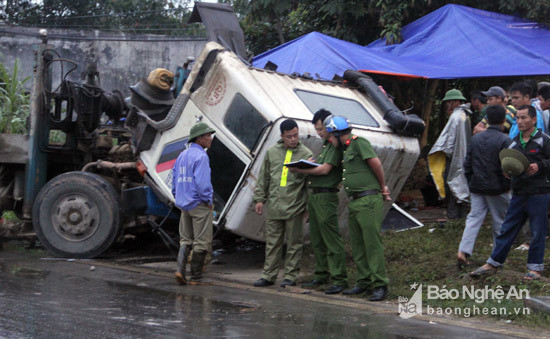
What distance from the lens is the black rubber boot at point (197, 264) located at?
7.81 meters

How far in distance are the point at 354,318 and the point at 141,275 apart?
2993mm

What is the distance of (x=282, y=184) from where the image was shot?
303 inches

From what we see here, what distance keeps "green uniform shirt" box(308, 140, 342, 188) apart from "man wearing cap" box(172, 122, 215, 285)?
1.10 metres

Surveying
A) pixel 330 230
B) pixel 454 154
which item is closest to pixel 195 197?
pixel 330 230

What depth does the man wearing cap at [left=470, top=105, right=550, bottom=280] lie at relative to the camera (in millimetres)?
6801

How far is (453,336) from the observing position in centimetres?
552

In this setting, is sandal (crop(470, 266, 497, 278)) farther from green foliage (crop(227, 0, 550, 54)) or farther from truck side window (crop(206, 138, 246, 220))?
green foliage (crop(227, 0, 550, 54))

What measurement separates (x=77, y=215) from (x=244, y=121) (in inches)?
99.7

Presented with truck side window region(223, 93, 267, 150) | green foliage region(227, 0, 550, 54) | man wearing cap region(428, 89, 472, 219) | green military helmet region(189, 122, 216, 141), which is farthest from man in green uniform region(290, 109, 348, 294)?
green foliage region(227, 0, 550, 54)

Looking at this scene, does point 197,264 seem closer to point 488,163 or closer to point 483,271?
point 483,271

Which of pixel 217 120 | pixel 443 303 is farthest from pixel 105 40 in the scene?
pixel 443 303

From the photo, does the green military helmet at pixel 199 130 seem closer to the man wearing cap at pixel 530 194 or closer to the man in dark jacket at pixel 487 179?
the man in dark jacket at pixel 487 179

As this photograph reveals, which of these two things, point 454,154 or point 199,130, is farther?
point 454,154

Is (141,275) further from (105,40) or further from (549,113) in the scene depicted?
(105,40)
